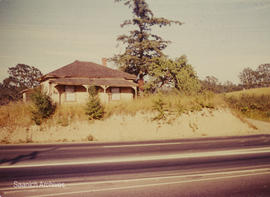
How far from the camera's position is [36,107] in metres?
15.9

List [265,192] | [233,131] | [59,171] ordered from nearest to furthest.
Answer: [265,192], [59,171], [233,131]

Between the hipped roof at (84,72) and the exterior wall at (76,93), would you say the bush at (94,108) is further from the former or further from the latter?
the hipped roof at (84,72)

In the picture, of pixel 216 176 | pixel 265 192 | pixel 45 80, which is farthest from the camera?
pixel 45 80

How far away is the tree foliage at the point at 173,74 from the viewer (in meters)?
25.8

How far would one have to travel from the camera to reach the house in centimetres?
2461

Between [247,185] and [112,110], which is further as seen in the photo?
[112,110]

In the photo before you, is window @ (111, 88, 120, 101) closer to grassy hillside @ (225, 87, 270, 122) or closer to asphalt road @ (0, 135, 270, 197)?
grassy hillside @ (225, 87, 270, 122)

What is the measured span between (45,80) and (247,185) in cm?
2827

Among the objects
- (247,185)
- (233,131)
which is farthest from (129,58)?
(247,185)

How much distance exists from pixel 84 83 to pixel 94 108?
352 inches

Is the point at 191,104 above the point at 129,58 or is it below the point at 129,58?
below

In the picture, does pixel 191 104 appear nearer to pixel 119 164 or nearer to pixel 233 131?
pixel 233 131

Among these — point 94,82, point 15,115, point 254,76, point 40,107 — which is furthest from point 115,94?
point 254,76

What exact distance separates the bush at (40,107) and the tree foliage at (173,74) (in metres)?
14.8
